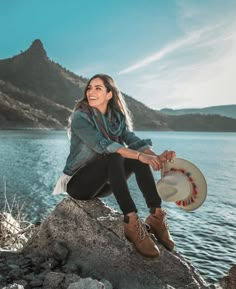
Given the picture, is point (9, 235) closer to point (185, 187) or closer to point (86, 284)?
point (86, 284)

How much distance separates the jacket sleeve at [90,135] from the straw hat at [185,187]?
0.69m

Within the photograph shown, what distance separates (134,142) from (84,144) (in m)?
0.69

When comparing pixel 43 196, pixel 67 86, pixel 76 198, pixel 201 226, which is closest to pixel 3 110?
pixel 67 86

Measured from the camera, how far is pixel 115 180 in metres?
4.12

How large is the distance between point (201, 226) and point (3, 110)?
118383 millimetres

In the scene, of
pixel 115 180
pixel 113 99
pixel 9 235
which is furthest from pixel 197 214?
pixel 115 180

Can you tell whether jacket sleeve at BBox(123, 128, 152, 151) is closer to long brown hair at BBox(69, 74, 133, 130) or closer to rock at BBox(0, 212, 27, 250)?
long brown hair at BBox(69, 74, 133, 130)

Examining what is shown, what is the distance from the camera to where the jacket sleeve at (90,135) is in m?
4.21

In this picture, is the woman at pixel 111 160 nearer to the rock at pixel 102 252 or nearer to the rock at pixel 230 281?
the rock at pixel 102 252

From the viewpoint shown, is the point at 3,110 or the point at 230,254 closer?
the point at 230,254

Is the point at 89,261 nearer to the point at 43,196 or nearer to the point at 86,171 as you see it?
the point at 86,171

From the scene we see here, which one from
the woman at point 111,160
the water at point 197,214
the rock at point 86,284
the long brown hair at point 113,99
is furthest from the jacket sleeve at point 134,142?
the water at point 197,214

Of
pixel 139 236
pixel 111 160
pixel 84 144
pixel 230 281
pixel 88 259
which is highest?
pixel 84 144

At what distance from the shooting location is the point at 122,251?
4402 millimetres
